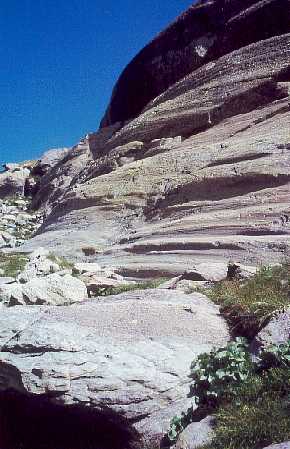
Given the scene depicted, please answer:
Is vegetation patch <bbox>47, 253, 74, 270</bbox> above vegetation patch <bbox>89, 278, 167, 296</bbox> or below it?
below

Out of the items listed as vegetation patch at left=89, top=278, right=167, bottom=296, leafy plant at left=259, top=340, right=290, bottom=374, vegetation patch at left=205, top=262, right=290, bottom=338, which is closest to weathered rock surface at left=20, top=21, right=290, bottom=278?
vegetation patch at left=89, top=278, right=167, bottom=296

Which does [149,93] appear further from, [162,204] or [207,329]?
[207,329]

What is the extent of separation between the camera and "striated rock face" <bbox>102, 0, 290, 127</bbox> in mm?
28733

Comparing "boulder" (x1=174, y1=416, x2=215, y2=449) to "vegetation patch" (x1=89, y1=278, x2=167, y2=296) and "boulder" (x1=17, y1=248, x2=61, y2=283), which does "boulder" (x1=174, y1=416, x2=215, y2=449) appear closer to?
"vegetation patch" (x1=89, y1=278, x2=167, y2=296)

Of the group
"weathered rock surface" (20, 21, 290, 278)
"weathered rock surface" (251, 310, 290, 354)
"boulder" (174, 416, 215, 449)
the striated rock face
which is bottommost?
"boulder" (174, 416, 215, 449)

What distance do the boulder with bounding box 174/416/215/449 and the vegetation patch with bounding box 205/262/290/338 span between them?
74.6 inches

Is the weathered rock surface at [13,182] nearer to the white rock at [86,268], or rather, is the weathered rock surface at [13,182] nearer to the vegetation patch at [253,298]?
the white rock at [86,268]

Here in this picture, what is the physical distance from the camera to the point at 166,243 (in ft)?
48.5

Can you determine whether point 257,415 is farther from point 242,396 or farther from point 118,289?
point 118,289

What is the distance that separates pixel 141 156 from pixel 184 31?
14.2 metres

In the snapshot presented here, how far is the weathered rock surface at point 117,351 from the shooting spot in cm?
682

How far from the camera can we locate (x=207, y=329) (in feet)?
26.0

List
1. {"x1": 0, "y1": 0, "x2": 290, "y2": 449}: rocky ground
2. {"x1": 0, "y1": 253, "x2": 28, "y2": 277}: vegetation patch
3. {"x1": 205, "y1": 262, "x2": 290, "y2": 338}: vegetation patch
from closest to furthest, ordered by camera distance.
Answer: {"x1": 0, "y1": 0, "x2": 290, "y2": 449}: rocky ground, {"x1": 205, "y1": 262, "x2": 290, "y2": 338}: vegetation patch, {"x1": 0, "y1": 253, "x2": 28, "y2": 277}: vegetation patch

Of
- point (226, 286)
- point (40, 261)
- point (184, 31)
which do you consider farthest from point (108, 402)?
point (184, 31)
